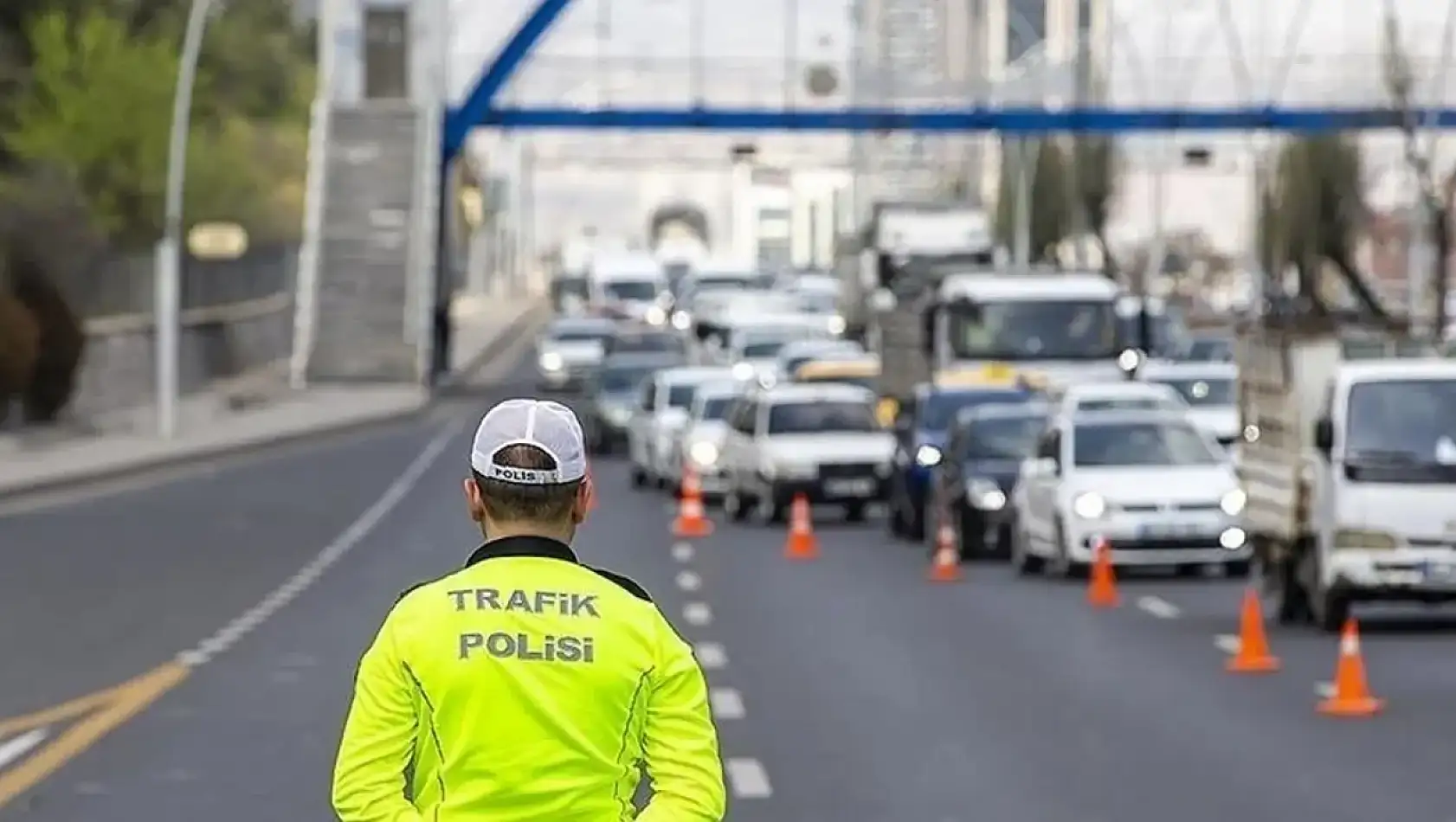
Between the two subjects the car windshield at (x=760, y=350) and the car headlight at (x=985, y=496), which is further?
the car windshield at (x=760, y=350)

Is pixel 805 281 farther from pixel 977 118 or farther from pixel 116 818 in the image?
pixel 116 818

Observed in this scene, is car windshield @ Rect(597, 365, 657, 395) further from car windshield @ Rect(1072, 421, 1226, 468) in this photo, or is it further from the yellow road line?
the yellow road line

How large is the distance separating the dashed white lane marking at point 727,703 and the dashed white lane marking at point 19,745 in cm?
313

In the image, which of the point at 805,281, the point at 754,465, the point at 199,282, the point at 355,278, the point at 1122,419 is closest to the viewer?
the point at 1122,419

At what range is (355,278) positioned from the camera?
295ft

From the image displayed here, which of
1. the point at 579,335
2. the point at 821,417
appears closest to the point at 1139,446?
the point at 821,417

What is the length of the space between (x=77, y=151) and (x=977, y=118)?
32280mm

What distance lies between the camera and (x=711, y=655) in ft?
75.0

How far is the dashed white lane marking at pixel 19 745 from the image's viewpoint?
16902 millimetres

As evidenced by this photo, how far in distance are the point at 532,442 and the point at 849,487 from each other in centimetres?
3598

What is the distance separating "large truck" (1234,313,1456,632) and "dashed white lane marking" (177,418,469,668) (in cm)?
683

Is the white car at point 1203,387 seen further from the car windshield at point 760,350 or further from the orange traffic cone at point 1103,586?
the car windshield at point 760,350

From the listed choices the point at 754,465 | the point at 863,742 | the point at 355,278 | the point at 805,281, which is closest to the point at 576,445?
the point at 863,742

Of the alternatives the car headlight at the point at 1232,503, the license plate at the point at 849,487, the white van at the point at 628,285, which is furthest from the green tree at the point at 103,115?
the car headlight at the point at 1232,503
